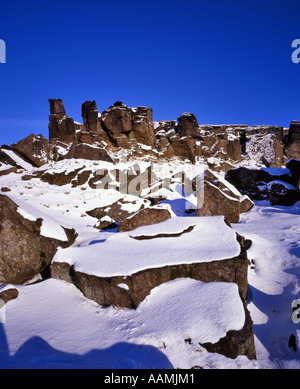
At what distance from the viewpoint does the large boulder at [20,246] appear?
5781 mm

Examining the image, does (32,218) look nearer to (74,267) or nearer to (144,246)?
(74,267)

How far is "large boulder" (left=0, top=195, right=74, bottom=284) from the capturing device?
578 cm

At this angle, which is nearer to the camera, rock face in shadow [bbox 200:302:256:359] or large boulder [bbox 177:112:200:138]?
rock face in shadow [bbox 200:302:256:359]

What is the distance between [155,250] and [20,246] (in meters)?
3.80

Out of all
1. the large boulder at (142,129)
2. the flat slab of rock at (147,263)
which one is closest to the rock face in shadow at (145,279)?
the flat slab of rock at (147,263)

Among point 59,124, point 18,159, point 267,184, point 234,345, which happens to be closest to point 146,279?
point 234,345

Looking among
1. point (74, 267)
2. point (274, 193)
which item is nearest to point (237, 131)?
point (274, 193)

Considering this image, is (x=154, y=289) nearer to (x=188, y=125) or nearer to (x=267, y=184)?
(x=267, y=184)

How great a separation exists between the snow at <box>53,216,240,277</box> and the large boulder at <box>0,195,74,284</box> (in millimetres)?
817

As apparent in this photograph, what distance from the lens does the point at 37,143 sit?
22.9 meters

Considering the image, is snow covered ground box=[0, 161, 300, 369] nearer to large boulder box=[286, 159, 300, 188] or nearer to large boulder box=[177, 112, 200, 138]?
large boulder box=[286, 159, 300, 188]

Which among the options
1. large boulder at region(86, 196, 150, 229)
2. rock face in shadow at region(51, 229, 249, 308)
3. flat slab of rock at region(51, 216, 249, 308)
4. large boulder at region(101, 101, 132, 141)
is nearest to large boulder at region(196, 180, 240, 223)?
large boulder at region(86, 196, 150, 229)

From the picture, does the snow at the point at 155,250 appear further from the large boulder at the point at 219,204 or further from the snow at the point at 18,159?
the snow at the point at 18,159
